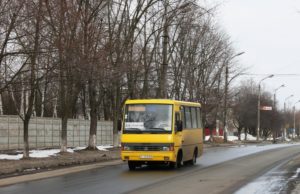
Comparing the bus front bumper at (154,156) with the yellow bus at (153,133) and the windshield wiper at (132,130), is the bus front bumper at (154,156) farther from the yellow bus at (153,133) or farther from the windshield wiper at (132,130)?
the windshield wiper at (132,130)

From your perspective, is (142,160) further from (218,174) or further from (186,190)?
(186,190)

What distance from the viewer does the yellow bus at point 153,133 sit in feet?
67.0

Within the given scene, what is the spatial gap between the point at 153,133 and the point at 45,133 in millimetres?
17144

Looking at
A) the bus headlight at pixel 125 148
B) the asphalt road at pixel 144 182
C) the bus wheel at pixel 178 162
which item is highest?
the bus headlight at pixel 125 148

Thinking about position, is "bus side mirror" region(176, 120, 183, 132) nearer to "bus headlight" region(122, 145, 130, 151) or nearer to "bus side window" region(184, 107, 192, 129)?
"bus side window" region(184, 107, 192, 129)

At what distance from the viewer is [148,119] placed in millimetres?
20891

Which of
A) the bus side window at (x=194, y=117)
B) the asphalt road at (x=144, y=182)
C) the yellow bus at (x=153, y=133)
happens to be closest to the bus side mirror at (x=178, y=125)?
the yellow bus at (x=153, y=133)

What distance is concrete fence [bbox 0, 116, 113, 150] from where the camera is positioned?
105 feet

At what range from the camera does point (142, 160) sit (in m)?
20.5

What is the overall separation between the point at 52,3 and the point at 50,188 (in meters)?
11.0

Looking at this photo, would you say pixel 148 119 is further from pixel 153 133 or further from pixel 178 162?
pixel 178 162

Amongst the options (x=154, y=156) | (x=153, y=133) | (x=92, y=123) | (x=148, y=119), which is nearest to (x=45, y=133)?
(x=92, y=123)

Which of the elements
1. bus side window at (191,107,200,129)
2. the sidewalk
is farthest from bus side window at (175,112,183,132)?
the sidewalk

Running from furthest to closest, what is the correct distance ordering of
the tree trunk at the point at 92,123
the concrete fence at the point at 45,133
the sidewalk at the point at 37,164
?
1. the tree trunk at the point at 92,123
2. the concrete fence at the point at 45,133
3. the sidewalk at the point at 37,164
